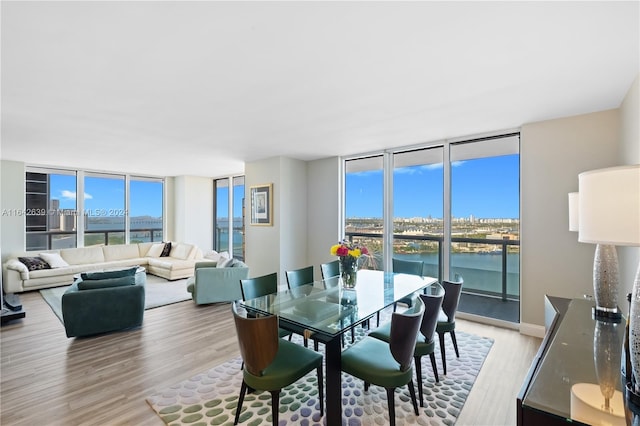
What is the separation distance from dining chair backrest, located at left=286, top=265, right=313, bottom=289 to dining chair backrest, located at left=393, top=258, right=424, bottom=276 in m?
1.27

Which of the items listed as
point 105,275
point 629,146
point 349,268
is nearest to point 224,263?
point 105,275

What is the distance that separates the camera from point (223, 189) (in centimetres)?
838

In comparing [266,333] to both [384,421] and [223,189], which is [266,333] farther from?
[223,189]

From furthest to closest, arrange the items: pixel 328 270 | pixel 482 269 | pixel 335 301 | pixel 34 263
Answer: pixel 34 263, pixel 482 269, pixel 328 270, pixel 335 301

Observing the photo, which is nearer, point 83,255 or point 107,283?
point 107,283

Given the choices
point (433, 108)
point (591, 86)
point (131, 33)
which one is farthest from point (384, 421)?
point (591, 86)

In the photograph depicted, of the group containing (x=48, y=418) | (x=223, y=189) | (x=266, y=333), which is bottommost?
(x=48, y=418)

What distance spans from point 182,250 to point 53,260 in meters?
2.36

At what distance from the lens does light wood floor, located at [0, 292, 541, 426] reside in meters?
2.16

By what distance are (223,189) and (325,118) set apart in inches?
229

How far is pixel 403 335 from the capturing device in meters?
1.80

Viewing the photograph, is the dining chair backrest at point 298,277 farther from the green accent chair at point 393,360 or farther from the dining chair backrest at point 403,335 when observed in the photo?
Answer: the dining chair backrest at point 403,335

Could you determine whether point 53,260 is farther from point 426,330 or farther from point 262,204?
point 426,330

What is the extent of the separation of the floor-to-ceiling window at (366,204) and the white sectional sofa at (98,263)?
13.0 ft
